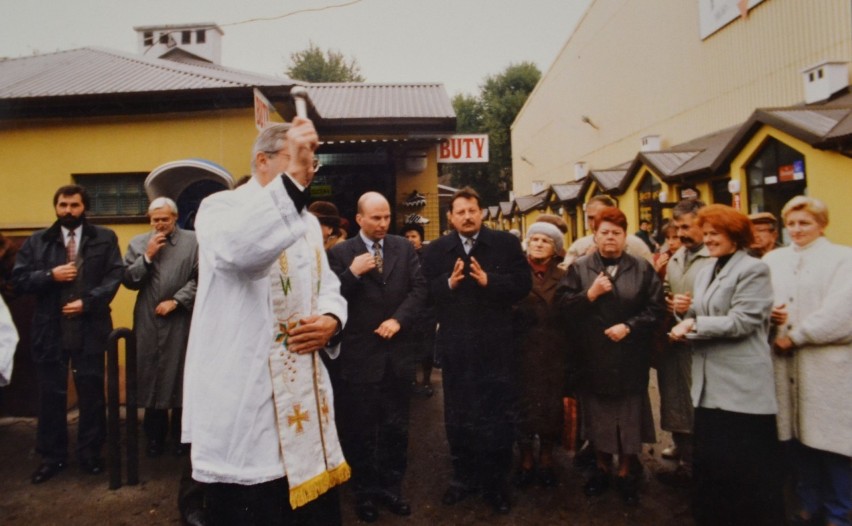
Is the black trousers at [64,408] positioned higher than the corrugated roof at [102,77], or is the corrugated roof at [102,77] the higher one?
the corrugated roof at [102,77]

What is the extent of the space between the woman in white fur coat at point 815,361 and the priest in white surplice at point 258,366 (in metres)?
2.90

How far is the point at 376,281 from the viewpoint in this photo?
160 inches

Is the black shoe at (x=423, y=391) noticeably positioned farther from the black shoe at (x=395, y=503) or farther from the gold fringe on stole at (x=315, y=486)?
the gold fringe on stole at (x=315, y=486)

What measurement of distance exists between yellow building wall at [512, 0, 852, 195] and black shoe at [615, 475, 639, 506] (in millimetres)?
12371

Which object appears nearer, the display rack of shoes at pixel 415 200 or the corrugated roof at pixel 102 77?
the corrugated roof at pixel 102 77

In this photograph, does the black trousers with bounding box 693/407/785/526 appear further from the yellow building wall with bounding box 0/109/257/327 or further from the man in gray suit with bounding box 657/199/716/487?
the yellow building wall with bounding box 0/109/257/327

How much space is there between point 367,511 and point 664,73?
21.6 metres

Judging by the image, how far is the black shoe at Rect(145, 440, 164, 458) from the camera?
192 inches

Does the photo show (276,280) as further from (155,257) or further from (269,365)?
(155,257)

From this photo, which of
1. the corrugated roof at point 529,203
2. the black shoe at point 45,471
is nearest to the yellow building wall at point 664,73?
the corrugated roof at point 529,203

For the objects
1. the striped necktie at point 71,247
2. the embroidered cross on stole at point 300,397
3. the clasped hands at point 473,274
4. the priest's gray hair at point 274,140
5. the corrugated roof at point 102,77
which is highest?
the corrugated roof at point 102,77

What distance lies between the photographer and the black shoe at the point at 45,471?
4.32 metres

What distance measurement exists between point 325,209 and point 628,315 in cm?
273

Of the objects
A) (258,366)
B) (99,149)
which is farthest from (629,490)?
(99,149)
